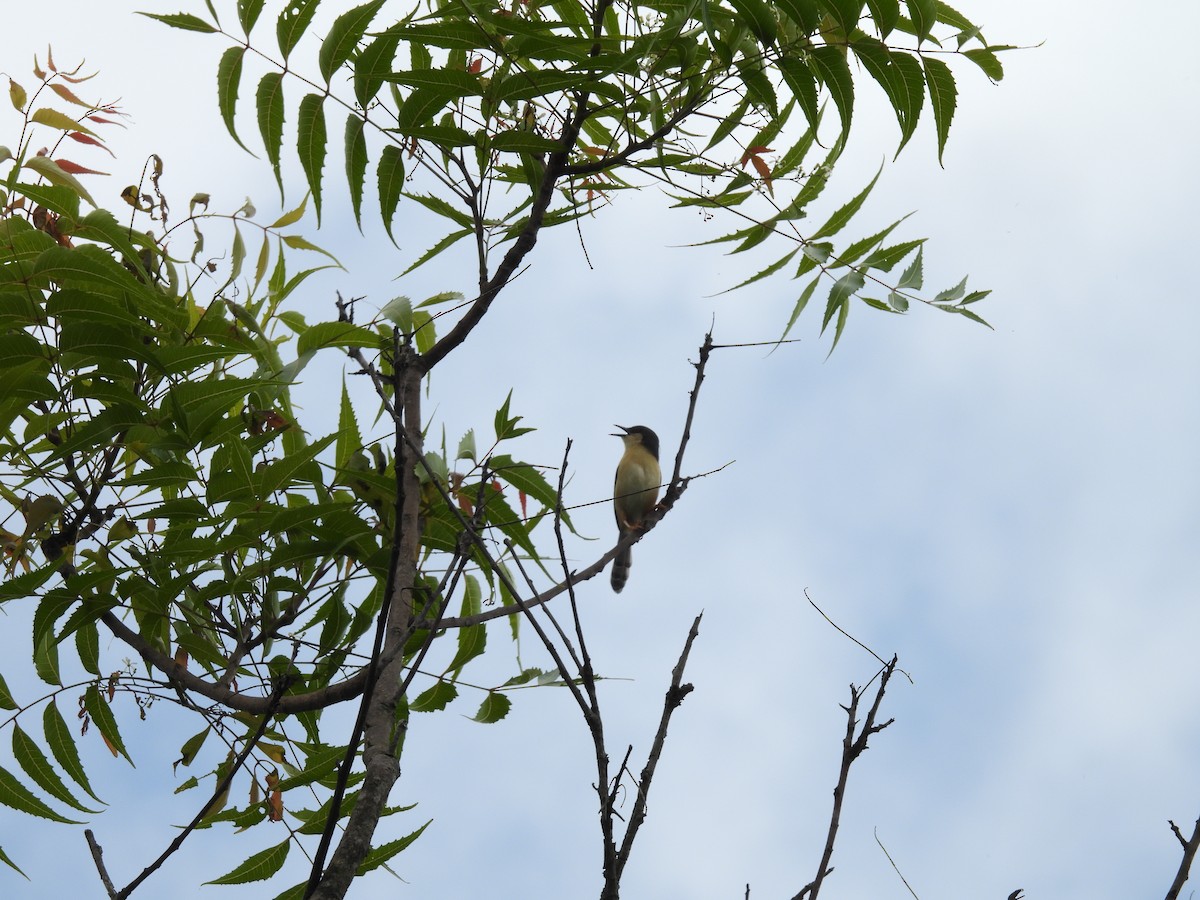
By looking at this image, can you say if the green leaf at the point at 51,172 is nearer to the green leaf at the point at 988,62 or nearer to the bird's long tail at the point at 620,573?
the green leaf at the point at 988,62

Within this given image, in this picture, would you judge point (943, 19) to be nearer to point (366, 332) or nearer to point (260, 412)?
point (366, 332)

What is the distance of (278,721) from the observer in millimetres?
3156

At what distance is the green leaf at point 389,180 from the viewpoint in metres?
3.13

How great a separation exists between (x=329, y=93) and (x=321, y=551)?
122 cm

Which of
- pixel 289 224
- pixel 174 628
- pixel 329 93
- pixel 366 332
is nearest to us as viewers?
pixel 366 332

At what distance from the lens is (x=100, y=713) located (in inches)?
132

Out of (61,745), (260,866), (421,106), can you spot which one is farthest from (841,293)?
(61,745)

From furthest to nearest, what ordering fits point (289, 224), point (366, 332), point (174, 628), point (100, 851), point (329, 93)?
point (289, 224)
point (174, 628)
point (329, 93)
point (366, 332)
point (100, 851)

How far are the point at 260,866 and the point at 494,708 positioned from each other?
77cm

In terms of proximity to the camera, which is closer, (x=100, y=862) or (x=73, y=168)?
(x=100, y=862)

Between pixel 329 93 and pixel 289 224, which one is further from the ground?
pixel 289 224

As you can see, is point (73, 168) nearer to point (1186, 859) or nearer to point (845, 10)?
point (845, 10)

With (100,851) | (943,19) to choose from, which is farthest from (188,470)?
(943,19)

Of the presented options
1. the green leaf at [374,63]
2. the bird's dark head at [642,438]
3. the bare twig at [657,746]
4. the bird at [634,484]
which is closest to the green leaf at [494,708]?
the bare twig at [657,746]
